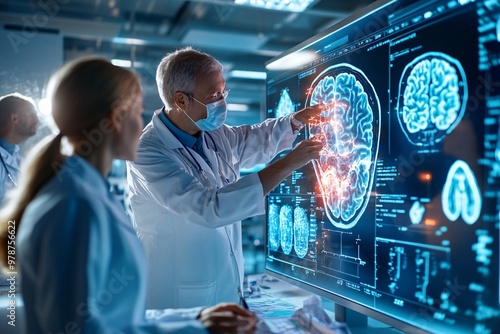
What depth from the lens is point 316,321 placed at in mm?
1190

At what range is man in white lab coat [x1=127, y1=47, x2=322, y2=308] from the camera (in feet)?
4.70

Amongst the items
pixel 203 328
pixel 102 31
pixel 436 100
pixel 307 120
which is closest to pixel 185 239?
pixel 307 120

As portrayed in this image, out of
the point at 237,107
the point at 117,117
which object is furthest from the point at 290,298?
the point at 237,107

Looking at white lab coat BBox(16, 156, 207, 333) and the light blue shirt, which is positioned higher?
the light blue shirt

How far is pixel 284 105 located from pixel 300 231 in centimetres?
53

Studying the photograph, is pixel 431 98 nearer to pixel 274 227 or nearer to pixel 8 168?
pixel 274 227

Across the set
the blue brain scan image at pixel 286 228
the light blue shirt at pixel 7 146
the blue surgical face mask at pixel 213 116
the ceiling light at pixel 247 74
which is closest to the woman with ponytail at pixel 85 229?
the blue surgical face mask at pixel 213 116

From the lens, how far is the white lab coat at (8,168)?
7.71 feet

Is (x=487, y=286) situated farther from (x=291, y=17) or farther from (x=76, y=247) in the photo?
(x=291, y=17)

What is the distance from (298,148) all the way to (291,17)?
11.7 ft

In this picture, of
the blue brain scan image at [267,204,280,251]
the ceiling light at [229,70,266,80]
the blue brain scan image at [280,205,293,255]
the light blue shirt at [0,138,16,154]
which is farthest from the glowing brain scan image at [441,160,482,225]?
the ceiling light at [229,70,266,80]

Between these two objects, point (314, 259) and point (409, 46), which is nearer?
point (409, 46)

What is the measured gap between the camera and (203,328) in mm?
873

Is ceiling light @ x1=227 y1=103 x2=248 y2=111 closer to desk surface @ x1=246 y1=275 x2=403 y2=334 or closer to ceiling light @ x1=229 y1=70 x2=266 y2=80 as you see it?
ceiling light @ x1=229 y1=70 x2=266 y2=80
